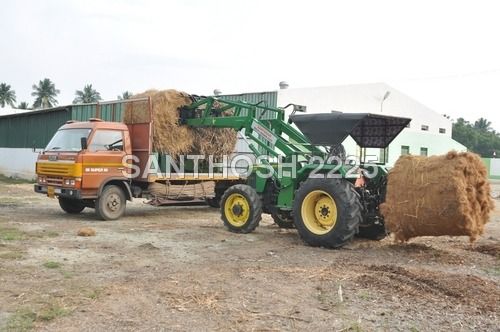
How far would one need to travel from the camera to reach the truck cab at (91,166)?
12.3 meters

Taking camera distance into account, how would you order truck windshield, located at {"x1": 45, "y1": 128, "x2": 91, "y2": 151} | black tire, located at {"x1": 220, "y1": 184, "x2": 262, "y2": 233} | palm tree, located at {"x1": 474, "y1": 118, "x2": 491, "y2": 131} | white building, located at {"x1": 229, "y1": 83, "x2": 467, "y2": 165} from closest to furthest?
black tire, located at {"x1": 220, "y1": 184, "x2": 262, "y2": 233}
truck windshield, located at {"x1": 45, "y1": 128, "x2": 91, "y2": 151}
white building, located at {"x1": 229, "y1": 83, "x2": 467, "y2": 165}
palm tree, located at {"x1": 474, "y1": 118, "x2": 491, "y2": 131}

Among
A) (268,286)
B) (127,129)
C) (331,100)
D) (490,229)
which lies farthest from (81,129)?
(331,100)

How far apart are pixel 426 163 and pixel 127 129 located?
24.9 ft

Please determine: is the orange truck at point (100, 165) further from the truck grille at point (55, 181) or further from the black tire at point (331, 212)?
the black tire at point (331, 212)

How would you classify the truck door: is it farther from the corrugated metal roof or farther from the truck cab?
the corrugated metal roof

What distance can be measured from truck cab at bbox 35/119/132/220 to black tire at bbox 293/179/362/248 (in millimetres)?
5058

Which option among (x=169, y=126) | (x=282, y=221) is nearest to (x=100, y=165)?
(x=169, y=126)

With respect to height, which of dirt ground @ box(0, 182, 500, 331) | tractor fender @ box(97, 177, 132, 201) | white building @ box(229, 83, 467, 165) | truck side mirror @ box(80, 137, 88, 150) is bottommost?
dirt ground @ box(0, 182, 500, 331)

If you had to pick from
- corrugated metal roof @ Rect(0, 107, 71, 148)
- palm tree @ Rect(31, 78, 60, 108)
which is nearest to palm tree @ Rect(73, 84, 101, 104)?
palm tree @ Rect(31, 78, 60, 108)

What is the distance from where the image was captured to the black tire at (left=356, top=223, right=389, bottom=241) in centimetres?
1021

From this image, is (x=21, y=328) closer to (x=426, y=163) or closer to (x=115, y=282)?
(x=115, y=282)

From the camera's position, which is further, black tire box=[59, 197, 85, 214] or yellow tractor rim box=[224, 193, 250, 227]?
black tire box=[59, 197, 85, 214]

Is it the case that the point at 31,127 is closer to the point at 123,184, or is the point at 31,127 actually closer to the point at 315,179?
the point at 123,184

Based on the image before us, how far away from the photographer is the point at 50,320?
5102 millimetres
